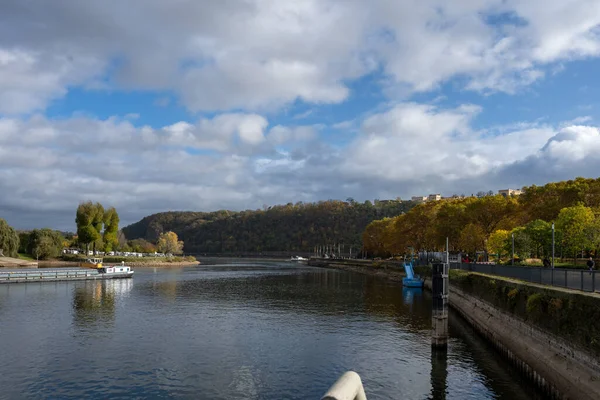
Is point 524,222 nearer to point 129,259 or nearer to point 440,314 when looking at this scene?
point 440,314

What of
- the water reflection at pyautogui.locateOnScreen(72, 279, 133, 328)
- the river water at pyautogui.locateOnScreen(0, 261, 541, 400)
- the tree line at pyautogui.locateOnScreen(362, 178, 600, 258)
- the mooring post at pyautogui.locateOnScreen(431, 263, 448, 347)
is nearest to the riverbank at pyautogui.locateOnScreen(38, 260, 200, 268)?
the water reflection at pyautogui.locateOnScreen(72, 279, 133, 328)

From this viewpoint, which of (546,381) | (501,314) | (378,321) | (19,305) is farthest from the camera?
(19,305)

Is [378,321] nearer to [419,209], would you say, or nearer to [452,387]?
[452,387]

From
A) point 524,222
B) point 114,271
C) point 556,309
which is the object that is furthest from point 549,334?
point 114,271

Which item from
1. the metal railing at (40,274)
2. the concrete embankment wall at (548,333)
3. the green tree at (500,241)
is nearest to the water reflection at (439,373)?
the concrete embankment wall at (548,333)

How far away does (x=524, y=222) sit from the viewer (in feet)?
271

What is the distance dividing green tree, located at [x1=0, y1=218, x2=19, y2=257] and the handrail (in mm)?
143840

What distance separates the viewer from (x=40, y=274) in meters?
84.7

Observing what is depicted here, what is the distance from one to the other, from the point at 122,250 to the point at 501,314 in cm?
18082

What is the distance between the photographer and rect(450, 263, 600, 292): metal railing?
22688 millimetres

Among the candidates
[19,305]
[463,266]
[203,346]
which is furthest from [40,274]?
[463,266]

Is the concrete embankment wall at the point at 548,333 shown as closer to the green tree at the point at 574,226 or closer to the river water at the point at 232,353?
the river water at the point at 232,353

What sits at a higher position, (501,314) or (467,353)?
(501,314)

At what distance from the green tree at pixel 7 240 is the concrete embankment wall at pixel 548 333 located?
129693 millimetres
